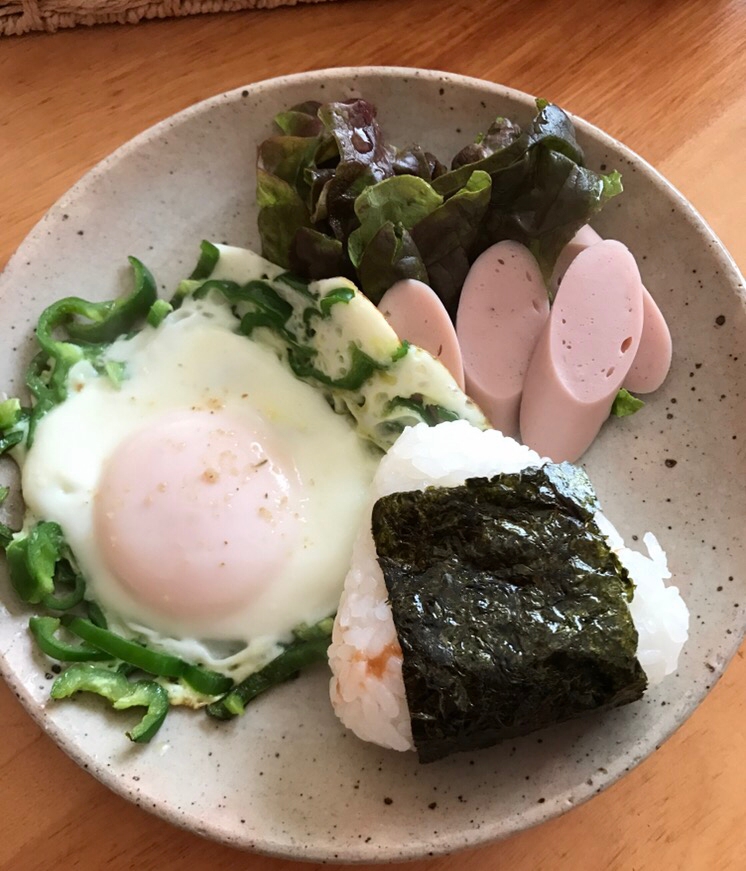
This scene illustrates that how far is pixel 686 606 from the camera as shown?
1.71m

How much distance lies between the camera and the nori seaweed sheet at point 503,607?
4.89ft

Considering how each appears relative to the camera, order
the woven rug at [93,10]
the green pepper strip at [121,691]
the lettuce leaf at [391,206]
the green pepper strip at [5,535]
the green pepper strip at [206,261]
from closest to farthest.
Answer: the green pepper strip at [121,691] → the green pepper strip at [5,535] → the lettuce leaf at [391,206] → the green pepper strip at [206,261] → the woven rug at [93,10]

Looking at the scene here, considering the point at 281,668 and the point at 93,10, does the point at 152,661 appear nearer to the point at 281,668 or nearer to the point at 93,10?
the point at 281,668

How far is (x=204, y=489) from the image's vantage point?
182 cm

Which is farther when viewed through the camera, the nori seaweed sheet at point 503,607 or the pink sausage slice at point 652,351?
the pink sausage slice at point 652,351

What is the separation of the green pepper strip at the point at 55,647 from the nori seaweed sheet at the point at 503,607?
0.66 metres

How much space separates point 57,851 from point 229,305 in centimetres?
126

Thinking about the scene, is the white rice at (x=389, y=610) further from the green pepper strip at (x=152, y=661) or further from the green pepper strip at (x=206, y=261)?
the green pepper strip at (x=206, y=261)

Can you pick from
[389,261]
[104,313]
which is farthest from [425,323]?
[104,313]

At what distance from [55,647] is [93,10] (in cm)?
180

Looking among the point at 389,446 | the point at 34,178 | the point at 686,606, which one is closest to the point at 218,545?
the point at 389,446

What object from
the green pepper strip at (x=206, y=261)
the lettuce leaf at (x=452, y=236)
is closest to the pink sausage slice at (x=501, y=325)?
the lettuce leaf at (x=452, y=236)

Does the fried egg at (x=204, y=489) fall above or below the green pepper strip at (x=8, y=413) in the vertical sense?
below

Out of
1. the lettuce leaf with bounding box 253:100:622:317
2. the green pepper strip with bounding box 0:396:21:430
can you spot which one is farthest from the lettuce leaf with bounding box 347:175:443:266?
the green pepper strip with bounding box 0:396:21:430
